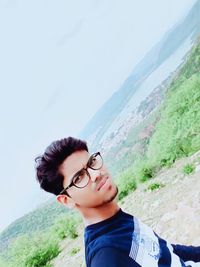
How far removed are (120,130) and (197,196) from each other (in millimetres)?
35711

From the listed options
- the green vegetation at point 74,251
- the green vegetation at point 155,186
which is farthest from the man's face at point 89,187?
the green vegetation at point 74,251

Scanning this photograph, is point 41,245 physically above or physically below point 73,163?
below

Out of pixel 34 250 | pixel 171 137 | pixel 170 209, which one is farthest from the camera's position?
pixel 171 137

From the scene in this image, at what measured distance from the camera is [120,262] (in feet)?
4.88

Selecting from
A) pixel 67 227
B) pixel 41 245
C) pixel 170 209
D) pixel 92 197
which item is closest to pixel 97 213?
pixel 92 197

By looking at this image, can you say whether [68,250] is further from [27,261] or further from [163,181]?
[163,181]

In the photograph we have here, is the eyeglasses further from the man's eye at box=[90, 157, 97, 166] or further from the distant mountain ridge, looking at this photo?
the distant mountain ridge

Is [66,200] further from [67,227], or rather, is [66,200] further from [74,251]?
[67,227]

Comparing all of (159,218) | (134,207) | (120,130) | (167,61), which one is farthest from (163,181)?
(167,61)

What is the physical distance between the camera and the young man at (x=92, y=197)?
1567mm

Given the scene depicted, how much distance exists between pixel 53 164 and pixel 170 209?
12.2ft

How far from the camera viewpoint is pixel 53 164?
5.36 feet

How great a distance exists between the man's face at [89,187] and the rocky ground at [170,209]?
96.5 inches

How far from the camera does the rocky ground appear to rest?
4.31 meters
